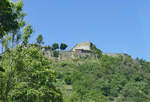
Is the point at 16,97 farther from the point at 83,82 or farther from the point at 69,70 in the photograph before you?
the point at 69,70

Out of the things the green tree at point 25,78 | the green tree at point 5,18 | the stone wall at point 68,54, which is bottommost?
the green tree at point 25,78

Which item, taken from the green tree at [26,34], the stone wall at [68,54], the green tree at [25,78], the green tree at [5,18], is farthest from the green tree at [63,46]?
the green tree at [5,18]

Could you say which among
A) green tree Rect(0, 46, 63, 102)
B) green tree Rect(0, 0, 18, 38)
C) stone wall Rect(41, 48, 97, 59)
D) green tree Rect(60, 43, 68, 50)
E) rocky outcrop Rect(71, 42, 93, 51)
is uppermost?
rocky outcrop Rect(71, 42, 93, 51)

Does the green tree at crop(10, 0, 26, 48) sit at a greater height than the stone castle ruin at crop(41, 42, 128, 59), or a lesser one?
lesser

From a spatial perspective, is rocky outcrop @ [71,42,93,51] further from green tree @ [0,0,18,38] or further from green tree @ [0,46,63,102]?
green tree @ [0,0,18,38]

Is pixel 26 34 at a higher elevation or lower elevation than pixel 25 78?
higher

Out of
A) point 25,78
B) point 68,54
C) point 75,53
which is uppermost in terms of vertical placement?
point 75,53

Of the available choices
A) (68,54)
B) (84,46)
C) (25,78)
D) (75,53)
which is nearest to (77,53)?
(75,53)

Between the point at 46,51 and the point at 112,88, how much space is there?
37559 mm

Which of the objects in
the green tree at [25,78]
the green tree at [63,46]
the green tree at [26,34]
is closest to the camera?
the green tree at [25,78]

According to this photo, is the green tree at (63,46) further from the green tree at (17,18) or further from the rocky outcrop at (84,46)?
the green tree at (17,18)

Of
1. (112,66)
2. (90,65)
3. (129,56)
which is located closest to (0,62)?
(90,65)

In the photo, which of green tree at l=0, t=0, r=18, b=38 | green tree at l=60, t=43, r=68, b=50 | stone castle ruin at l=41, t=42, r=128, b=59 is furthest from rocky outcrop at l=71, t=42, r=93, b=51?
green tree at l=0, t=0, r=18, b=38

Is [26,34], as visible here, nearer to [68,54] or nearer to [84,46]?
[68,54]
